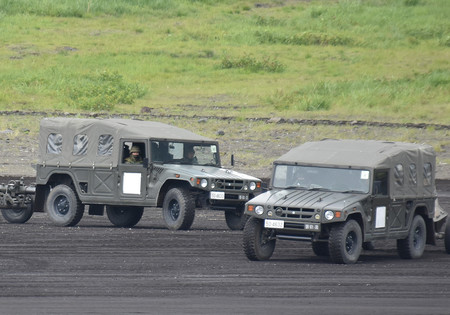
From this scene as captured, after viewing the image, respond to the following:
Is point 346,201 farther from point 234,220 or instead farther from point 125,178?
point 125,178

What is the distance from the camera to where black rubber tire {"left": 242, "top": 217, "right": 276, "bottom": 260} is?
54.4ft

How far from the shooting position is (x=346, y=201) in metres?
16.5

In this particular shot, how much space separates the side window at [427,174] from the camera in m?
18.5

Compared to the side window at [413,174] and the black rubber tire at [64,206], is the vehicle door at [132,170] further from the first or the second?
the side window at [413,174]

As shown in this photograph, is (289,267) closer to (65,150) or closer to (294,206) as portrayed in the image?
(294,206)

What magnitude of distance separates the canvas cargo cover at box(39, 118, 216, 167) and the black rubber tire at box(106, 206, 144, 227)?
119cm

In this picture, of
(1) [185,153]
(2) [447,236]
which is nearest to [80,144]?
(1) [185,153]

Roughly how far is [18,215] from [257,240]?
7720 millimetres

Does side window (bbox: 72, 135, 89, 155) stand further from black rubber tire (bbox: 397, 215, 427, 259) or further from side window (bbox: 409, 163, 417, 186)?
black rubber tire (bbox: 397, 215, 427, 259)

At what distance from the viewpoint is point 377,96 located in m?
45.5

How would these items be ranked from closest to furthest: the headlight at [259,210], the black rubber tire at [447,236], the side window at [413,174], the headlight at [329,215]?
1. the headlight at [329,215]
2. the headlight at [259,210]
3. the side window at [413,174]
4. the black rubber tire at [447,236]

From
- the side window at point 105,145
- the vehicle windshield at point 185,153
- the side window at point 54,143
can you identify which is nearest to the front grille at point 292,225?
the vehicle windshield at point 185,153

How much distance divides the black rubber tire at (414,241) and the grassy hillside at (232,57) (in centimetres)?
2399

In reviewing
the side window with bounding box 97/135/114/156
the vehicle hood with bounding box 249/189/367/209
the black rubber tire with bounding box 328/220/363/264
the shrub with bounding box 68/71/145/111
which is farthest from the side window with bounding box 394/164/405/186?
the shrub with bounding box 68/71/145/111
